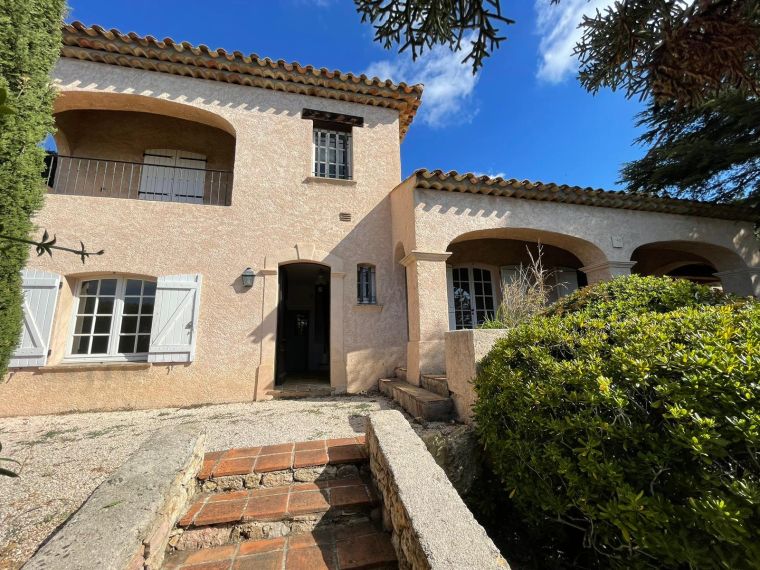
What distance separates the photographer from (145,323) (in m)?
5.91

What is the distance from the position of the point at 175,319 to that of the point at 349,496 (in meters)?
4.57

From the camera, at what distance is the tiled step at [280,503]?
2272mm

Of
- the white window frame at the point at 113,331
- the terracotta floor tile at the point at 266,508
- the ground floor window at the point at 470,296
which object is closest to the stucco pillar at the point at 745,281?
the ground floor window at the point at 470,296

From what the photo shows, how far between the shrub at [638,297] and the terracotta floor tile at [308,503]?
2.65 metres

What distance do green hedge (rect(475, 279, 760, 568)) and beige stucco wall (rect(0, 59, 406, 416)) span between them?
13.8 feet

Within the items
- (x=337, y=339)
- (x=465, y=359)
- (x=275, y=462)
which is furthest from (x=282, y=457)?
(x=337, y=339)

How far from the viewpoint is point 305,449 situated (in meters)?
3.08

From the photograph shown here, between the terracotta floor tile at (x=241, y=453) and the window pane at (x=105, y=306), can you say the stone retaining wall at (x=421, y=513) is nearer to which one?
the terracotta floor tile at (x=241, y=453)

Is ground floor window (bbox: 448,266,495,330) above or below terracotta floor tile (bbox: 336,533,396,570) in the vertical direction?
above

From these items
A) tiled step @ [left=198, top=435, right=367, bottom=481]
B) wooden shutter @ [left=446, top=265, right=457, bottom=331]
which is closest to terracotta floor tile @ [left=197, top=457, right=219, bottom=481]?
tiled step @ [left=198, top=435, right=367, bottom=481]

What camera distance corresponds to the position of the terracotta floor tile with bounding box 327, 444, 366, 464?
287 centimetres

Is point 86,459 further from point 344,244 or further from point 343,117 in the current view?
point 343,117

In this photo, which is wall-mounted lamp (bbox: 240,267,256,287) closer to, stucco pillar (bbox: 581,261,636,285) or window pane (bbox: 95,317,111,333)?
window pane (bbox: 95,317,111,333)

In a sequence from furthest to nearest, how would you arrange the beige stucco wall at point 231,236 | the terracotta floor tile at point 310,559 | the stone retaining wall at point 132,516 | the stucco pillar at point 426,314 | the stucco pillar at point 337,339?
the stucco pillar at point 337,339 < the beige stucco wall at point 231,236 < the stucco pillar at point 426,314 < the terracotta floor tile at point 310,559 < the stone retaining wall at point 132,516
